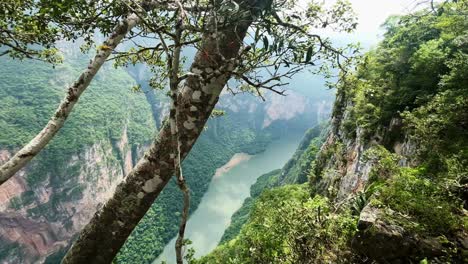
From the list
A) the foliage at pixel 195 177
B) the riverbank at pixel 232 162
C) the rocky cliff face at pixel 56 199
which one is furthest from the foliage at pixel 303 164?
the riverbank at pixel 232 162

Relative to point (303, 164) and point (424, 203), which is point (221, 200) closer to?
point (303, 164)

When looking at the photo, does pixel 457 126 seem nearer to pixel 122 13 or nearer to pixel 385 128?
pixel 385 128

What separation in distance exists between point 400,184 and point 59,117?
3.24 m

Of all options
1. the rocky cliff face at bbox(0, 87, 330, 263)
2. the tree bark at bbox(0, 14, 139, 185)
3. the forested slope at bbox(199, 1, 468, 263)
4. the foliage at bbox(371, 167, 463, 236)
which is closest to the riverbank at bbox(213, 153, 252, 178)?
the rocky cliff face at bbox(0, 87, 330, 263)

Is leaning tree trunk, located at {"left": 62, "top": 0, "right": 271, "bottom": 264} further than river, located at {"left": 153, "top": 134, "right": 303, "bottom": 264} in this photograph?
No

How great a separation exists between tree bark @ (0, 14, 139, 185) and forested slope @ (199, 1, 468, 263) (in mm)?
2423

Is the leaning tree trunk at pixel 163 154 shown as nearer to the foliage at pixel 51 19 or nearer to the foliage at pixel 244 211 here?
the foliage at pixel 51 19

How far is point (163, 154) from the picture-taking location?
268 centimetres

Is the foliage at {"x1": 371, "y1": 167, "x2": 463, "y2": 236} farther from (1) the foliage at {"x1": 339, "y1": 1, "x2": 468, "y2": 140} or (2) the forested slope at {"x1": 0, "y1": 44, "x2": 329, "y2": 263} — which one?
(2) the forested slope at {"x1": 0, "y1": 44, "x2": 329, "y2": 263}

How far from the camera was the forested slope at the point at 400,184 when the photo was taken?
294 centimetres

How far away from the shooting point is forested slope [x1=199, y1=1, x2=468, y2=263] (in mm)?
2936

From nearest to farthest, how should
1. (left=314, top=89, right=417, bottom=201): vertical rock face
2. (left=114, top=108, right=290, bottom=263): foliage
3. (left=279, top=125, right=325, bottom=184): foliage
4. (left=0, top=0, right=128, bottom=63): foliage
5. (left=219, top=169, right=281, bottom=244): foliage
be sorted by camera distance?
(left=0, top=0, right=128, bottom=63): foliage < (left=314, top=89, right=417, bottom=201): vertical rock face < (left=279, top=125, right=325, bottom=184): foliage < (left=219, top=169, right=281, bottom=244): foliage < (left=114, top=108, right=290, bottom=263): foliage

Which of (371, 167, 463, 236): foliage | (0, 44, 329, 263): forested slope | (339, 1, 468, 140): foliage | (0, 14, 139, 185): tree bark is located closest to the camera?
(0, 14, 139, 185): tree bark

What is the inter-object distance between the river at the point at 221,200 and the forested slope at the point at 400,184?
105 feet
